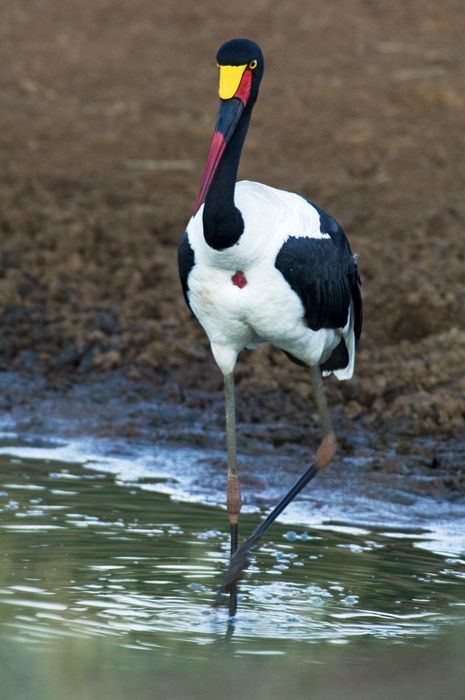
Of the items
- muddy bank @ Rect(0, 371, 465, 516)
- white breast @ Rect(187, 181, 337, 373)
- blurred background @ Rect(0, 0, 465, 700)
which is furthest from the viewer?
muddy bank @ Rect(0, 371, 465, 516)

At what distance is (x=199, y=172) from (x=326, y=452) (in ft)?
18.3

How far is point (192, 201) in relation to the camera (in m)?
10.6

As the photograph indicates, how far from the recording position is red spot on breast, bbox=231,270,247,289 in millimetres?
5199

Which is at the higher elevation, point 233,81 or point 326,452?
point 233,81

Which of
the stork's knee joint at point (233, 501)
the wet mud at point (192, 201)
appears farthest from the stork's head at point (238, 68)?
the wet mud at point (192, 201)

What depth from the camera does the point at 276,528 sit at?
243 inches

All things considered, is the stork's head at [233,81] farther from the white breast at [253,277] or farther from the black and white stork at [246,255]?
the white breast at [253,277]

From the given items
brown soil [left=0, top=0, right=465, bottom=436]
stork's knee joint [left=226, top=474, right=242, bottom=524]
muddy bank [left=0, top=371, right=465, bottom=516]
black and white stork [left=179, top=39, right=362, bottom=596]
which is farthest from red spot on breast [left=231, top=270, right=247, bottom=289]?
brown soil [left=0, top=0, right=465, bottom=436]

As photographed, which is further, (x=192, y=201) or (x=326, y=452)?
(x=192, y=201)

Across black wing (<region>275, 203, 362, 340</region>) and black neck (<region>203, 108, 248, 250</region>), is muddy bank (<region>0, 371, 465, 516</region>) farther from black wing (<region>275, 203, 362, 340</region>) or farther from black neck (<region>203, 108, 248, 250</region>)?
black neck (<region>203, 108, 248, 250</region>)

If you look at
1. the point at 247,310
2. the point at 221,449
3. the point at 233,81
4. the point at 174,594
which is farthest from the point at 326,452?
the point at 233,81

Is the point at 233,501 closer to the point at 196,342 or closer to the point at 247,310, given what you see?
the point at 247,310

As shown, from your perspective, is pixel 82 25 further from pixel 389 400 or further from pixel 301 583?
pixel 301 583

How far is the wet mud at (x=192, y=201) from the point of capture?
7.56 metres
